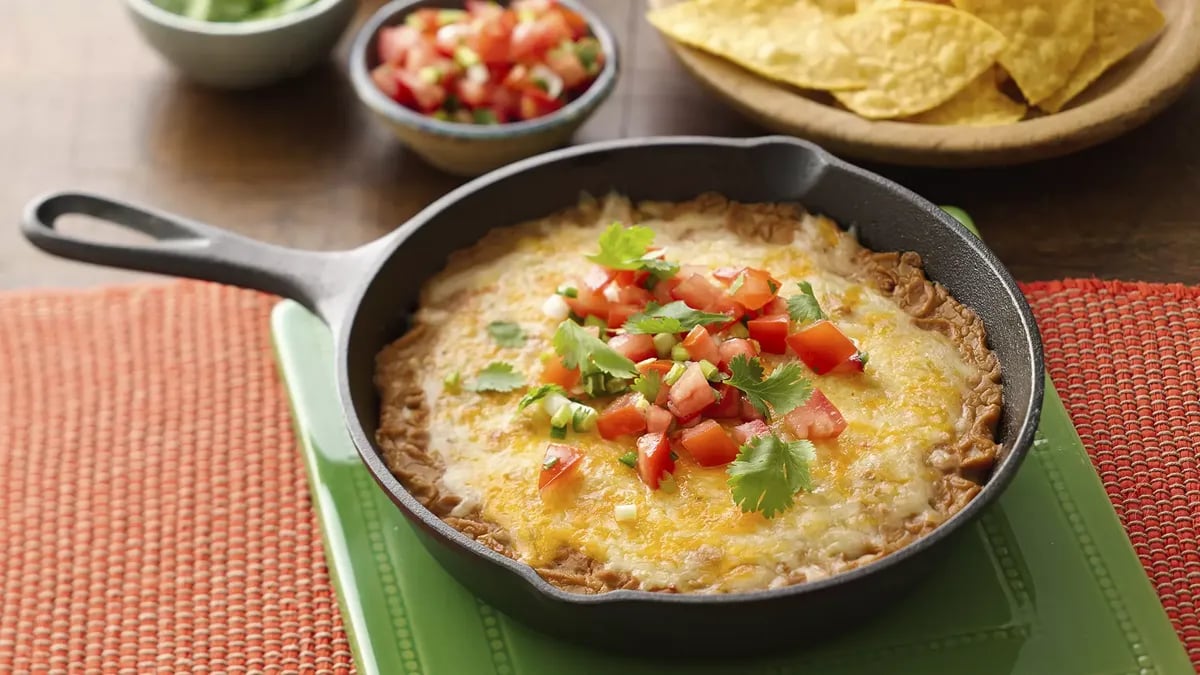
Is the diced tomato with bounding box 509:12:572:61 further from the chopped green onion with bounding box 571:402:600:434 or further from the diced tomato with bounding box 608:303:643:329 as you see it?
the chopped green onion with bounding box 571:402:600:434

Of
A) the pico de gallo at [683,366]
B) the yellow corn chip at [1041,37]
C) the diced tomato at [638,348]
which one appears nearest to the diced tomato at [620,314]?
the pico de gallo at [683,366]

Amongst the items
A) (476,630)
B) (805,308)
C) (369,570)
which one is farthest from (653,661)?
(805,308)

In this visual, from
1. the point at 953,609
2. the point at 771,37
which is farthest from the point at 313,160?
the point at 953,609

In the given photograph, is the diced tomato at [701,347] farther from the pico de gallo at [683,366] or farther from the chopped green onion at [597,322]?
the chopped green onion at [597,322]

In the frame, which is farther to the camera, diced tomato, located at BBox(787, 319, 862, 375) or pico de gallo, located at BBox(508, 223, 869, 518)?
diced tomato, located at BBox(787, 319, 862, 375)

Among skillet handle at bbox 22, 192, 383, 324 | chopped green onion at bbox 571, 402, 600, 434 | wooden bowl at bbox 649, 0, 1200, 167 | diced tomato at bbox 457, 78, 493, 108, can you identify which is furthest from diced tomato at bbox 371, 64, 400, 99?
chopped green onion at bbox 571, 402, 600, 434

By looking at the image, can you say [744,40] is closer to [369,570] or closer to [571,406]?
[571,406]

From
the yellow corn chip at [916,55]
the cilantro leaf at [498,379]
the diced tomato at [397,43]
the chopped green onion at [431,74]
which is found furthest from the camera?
the diced tomato at [397,43]
